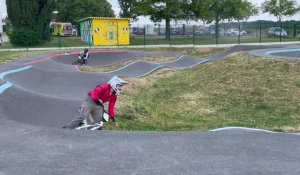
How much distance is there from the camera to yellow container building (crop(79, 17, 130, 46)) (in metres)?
34.9

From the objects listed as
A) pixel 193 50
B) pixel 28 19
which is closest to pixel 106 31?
pixel 28 19

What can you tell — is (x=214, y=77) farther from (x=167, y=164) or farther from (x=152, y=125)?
(x=167, y=164)

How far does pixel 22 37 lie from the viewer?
35.2 metres

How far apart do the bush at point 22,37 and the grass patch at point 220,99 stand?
2095 cm

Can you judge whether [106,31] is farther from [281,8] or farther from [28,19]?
[281,8]

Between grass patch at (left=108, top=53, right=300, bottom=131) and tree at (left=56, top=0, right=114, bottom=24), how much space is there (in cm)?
5252

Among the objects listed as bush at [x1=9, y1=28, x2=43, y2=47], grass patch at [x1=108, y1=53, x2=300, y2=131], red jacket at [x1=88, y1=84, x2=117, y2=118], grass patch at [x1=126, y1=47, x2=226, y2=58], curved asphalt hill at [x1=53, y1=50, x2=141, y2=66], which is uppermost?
bush at [x1=9, y1=28, x2=43, y2=47]

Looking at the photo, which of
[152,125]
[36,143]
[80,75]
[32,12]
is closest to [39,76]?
[80,75]

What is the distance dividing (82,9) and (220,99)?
2331 inches

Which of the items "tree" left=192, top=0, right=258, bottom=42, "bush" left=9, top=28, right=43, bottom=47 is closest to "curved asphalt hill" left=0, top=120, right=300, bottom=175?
"bush" left=9, top=28, right=43, bottom=47

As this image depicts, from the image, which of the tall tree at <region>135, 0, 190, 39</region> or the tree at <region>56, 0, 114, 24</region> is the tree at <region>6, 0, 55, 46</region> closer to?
the tall tree at <region>135, 0, 190, 39</region>

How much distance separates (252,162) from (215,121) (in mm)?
5421

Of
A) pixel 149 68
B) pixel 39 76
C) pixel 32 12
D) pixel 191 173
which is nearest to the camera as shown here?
pixel 191 173

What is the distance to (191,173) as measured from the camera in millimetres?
4598
